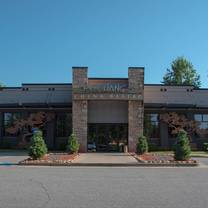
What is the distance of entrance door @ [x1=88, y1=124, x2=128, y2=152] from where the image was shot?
3484cm

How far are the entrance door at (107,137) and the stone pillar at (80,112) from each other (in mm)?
1744

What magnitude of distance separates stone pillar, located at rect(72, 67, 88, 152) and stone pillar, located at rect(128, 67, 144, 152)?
11.9ft

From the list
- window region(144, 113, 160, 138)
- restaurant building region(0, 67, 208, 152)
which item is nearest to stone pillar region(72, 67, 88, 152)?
restaurant building region(0, 67, 208, 152)

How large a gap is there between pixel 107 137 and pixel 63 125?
478 centimetres

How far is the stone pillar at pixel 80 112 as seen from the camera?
32.9 meters

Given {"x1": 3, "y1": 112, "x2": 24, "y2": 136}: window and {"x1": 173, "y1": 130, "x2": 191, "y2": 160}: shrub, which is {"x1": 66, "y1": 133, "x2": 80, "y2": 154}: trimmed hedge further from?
{"x1": 3, "y1": 112, "x2": 24, "y2": 136}: window

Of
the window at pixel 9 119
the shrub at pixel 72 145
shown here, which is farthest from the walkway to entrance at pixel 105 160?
the window at pixel 9 119

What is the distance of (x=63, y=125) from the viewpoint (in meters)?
37.5

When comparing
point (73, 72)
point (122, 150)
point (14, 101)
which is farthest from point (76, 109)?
point (14, 101)

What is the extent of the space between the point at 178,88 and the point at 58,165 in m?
20.7

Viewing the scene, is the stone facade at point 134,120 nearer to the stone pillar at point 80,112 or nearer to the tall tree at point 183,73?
the stone pillar at point 80,112

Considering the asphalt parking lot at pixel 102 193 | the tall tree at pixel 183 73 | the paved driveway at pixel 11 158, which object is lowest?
the paved driveway at pixel 11 158

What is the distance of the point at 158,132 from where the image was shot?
123 ft

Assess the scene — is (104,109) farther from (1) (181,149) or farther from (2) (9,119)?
(1) (181,149)
